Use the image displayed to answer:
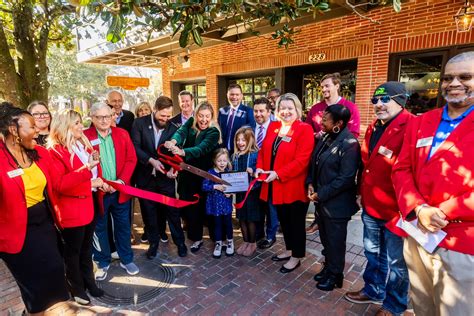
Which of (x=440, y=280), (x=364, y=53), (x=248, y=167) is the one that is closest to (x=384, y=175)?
(x=440, y=280)

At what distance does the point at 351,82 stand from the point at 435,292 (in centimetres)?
646

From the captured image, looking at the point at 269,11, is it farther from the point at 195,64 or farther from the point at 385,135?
the point at 195,64

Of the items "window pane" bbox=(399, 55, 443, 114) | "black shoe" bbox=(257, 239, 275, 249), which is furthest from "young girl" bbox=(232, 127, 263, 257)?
"window pane" bbox=(399, 55, 443, 114)

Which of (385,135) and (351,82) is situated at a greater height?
(351,82)

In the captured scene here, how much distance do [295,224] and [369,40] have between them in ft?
17.5

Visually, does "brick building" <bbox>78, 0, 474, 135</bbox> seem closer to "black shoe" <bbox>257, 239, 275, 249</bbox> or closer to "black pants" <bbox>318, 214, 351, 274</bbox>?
"black shoe" <bbox>257, 239, 275, 249</bbox>

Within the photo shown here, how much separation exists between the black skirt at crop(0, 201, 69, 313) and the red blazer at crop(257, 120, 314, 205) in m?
2.30

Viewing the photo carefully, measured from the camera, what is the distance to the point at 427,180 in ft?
6.16

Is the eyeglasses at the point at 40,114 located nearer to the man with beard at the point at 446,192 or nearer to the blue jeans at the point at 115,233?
the blue jeans at the point at 115,233

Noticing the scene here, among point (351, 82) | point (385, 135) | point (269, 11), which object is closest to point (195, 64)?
point (351, 82)

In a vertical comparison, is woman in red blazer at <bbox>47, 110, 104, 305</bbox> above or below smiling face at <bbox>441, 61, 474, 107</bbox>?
below

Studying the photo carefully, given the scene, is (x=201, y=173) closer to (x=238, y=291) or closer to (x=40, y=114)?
(x=238, y=291)

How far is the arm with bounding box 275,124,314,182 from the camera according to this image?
3.14m

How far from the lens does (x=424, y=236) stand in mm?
1872
